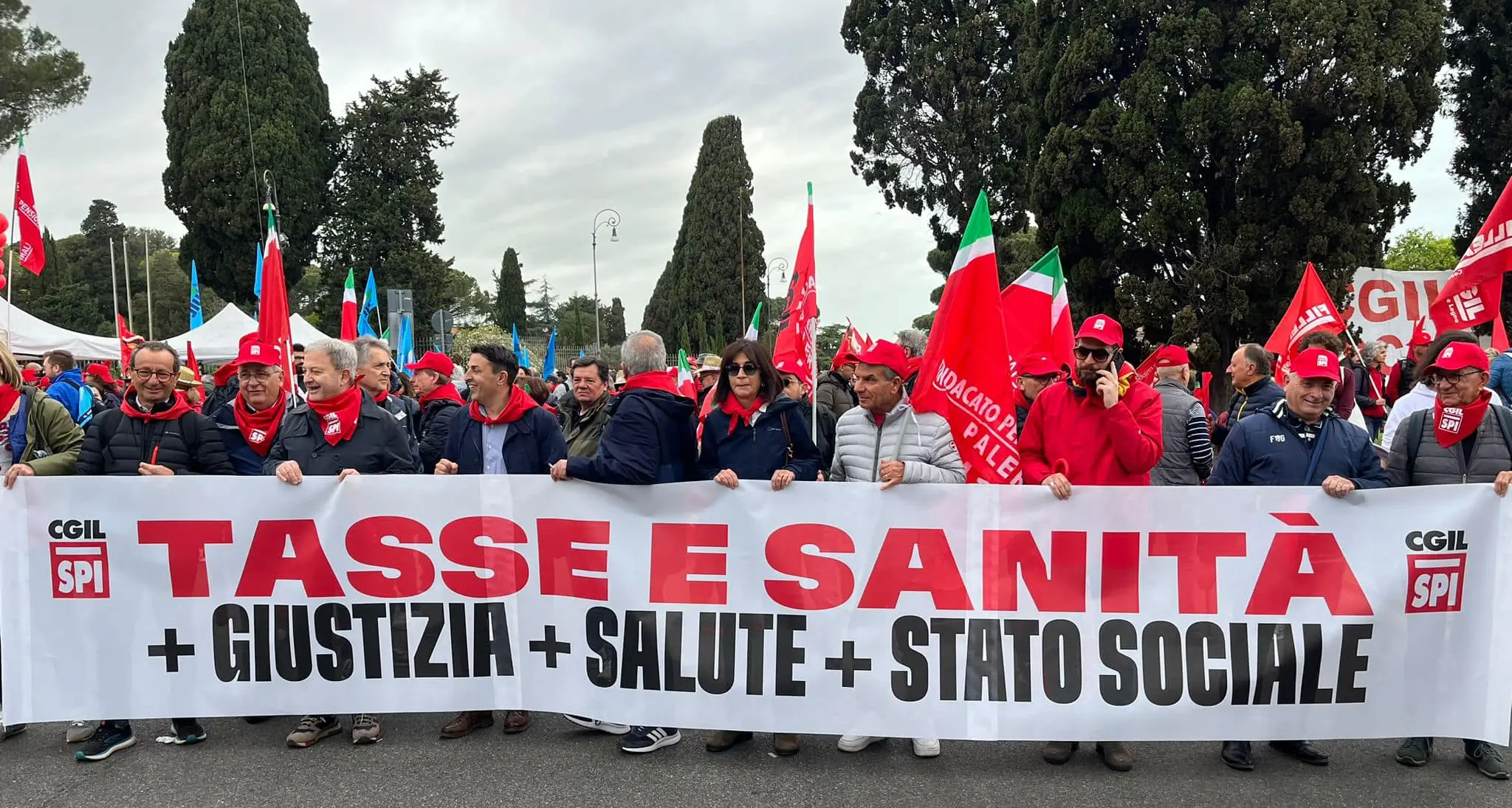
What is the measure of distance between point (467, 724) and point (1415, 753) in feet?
13.0

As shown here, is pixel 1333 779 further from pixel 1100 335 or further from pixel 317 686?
pixel 317 686

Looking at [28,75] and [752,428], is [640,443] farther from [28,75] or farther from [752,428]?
[28,75]

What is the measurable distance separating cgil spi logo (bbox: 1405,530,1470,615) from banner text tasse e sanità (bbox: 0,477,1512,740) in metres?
0.01

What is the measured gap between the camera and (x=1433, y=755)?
13.7ft

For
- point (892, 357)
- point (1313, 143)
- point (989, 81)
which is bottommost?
point (892, 357)

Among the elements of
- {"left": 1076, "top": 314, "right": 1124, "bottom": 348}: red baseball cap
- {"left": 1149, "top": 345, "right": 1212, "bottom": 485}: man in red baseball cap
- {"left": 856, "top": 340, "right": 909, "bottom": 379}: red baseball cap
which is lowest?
{"left": 1149, "top": 345, "right": 1212, "bottom": 485}: man in red baseball cap

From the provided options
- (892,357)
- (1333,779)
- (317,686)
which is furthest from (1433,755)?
(317,686)

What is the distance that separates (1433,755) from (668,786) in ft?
10.4

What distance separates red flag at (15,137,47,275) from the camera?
8.54 meters

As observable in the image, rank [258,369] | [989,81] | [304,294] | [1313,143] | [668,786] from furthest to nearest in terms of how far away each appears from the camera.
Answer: [304,294] → [989,81] → [1313,143] → [258,369] → [668,786]

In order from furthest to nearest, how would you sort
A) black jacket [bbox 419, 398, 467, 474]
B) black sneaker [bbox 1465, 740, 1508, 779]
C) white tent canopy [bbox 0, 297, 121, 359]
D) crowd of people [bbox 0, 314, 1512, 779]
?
1. white tent canopy [bbox 0, 297, 121, 359]
2. black jacket [bbox 419, 398, 467, 474]
3. crowd of people [bbox 0, 314, 1512, 779]
4. black sneaker [bbox 1465, 740, 1508, 779]

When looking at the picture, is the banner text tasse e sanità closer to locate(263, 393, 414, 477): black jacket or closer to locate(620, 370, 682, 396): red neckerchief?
locate(263, 393, 414, 477): black jacket

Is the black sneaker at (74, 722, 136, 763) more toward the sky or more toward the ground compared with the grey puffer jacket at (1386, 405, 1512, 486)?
more toward the ground

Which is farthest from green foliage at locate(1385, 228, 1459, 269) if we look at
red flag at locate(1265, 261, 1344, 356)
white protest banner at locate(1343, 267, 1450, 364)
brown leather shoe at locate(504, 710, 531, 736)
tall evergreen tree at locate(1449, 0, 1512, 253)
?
brown leather shoe at locate(504, 710, 531, 736)
